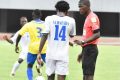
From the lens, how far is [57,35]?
10.2 m

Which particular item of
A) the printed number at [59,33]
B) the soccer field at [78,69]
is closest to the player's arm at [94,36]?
the printed number at [59,33]

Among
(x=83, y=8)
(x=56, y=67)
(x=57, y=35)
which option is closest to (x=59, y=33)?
(x=57, y=35)

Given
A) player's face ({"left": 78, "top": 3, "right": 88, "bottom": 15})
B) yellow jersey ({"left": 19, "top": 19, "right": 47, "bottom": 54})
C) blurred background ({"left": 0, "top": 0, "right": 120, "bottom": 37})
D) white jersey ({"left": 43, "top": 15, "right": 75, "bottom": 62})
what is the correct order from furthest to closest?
blurred background ({"left": 0, "top": 0, "right": 120, "bottom": 37}) → yellow jersey ({"left": 19, "top": 19, "right": 47, "bottom": 54}) → player's face ({"left": 78, "top": 3, "right": 88, "bottom": 15}) → white jersey ({"left": 43, "top": 15, "right": 75, "bottom": 62})

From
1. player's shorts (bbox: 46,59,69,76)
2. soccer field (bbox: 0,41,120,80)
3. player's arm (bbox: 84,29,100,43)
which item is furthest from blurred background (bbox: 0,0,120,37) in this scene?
player's shorts (bbox: 46,59,69,76)

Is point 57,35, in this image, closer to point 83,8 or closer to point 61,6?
point 61,6

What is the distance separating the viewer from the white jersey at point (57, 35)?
10.2 meters

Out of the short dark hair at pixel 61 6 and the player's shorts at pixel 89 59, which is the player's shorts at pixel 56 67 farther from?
the short dark hair at pixel 61 6

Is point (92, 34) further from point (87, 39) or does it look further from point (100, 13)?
point (100, 13)

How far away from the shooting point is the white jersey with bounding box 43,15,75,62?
1016 centimetres

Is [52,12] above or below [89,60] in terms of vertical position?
below

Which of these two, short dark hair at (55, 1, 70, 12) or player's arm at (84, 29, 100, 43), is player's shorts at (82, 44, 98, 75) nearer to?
player's arm at (84, 29, 100, 43)

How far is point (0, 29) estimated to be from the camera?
152 ft

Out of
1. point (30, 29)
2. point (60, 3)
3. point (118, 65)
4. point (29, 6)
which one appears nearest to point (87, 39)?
point (60, 3)

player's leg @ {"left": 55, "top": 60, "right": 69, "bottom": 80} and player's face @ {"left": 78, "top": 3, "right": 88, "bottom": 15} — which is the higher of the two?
player's face @ {"left": 78, "top": 3, "right": 88, "bottom": 15}
